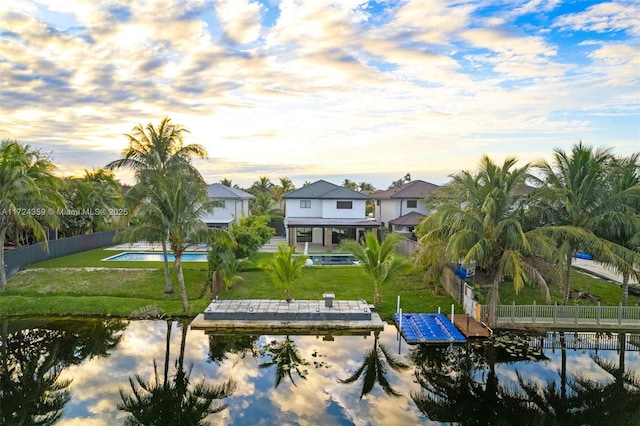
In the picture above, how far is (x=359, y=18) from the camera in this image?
631 inches

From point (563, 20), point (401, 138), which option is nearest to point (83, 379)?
point (563, 20)

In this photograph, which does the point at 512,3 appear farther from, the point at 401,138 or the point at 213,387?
the point at 213,387

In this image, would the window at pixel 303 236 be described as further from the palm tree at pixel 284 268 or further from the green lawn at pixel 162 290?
the palm tree at pixel 284 268

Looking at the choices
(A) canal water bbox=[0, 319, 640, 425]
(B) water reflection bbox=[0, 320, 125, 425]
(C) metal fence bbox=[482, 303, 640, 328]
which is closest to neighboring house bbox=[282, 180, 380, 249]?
(C) metal fence bbox=[482, 303, 640, 328]

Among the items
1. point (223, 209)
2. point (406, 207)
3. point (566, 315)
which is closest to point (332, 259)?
point (406, 207)

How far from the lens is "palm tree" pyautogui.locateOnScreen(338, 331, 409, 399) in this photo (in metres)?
11.6

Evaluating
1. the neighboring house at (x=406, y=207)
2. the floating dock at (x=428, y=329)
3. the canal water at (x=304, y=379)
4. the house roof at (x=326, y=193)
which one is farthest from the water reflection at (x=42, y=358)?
the neighboring house at (x=406, y=207)

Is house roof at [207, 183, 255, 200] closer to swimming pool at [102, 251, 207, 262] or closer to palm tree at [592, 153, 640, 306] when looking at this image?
swimming pool at [102, 251, 207, 262]

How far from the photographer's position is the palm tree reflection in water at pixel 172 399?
10.0 m

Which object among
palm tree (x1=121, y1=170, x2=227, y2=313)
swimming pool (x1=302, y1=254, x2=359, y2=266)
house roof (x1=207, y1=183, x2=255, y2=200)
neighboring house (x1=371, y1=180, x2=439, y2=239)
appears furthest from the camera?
house roof (x1=207, y1=183, x2=255, y2=200)

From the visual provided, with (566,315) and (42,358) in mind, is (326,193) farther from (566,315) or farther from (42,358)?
(42,358)

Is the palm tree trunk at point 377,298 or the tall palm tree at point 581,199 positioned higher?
the tall palm tree at point 581,199

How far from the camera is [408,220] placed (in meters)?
34.6

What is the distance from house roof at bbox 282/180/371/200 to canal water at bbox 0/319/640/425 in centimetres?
1975
